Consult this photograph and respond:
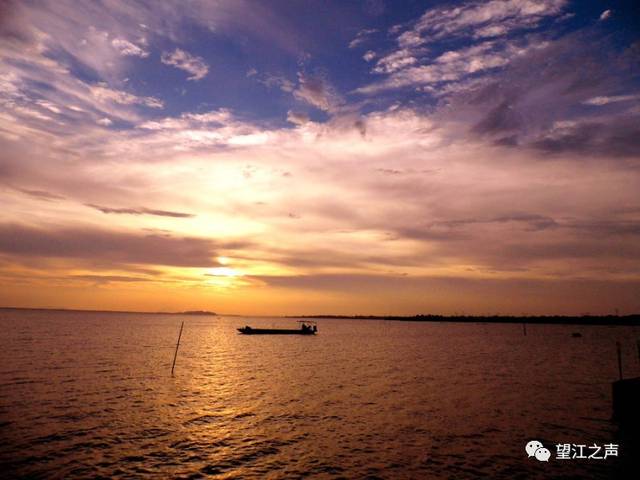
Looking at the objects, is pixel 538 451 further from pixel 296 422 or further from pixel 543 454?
pixel 296 422

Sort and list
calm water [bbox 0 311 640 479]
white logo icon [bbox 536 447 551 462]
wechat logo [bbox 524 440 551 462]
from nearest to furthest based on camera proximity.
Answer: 1. calm water [bbox 0 311 640 479]
2. white logo icon [bbox 536 447 551 462]
3. wechat logo [bbox 524 440 551 462]

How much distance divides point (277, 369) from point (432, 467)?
40250 millimetres

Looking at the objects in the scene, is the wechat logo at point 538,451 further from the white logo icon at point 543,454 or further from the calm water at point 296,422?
the calm water at point 296,422

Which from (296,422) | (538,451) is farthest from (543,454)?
(296,422)

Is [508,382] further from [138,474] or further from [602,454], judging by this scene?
[138,474]

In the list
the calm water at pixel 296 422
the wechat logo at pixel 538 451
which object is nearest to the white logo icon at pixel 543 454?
the wechat logo at pixel 538 451

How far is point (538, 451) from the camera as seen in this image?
2280 cm

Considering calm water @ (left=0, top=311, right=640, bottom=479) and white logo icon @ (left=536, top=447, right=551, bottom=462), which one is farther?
white logo icon @ (left=536, top=447, right=551, bottom=462)

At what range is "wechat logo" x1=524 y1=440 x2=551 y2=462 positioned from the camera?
22141 millimetres

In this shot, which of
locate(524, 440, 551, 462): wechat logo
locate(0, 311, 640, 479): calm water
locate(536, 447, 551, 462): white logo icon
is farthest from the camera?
locate(524, 440, 551, 462): wechat logo

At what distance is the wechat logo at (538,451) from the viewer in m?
22.1

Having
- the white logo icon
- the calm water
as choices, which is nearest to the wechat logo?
the white logo icon

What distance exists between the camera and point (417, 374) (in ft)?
174

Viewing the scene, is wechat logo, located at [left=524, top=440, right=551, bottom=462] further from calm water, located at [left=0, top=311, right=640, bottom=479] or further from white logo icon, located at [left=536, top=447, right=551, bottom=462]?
calm water, located at [left=0, top=311, right=640, bottom=479]
